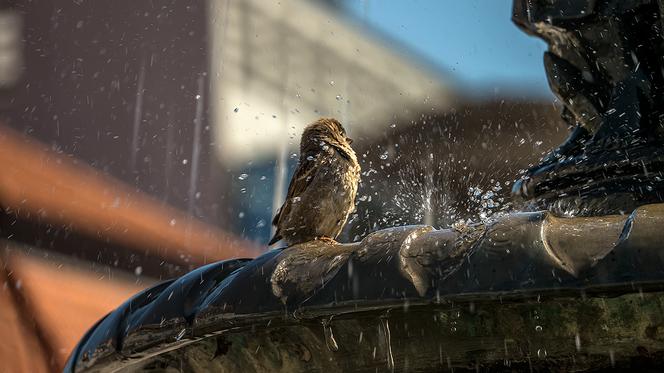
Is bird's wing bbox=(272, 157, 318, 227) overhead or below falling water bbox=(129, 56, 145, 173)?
below

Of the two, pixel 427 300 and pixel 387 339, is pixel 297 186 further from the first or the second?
pixel 427 300

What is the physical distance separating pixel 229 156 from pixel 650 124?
5.79 m

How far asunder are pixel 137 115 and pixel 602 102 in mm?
4849

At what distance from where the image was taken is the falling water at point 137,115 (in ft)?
20.9

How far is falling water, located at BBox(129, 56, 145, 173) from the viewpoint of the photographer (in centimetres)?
636

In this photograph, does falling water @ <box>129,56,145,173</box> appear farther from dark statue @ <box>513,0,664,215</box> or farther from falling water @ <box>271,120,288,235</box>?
dark statue @ <box>513,0,664,215</box>

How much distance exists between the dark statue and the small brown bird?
612 millimetres

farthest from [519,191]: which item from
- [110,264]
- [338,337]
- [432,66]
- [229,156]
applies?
[432,66]

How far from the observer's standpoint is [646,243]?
46.1 inches

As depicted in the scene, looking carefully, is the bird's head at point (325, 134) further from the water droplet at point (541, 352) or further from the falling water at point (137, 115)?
the falling water at point (137, 115)

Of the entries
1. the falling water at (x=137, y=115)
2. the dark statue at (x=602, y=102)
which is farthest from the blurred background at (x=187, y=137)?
the dark statue at (x=602, y=102)

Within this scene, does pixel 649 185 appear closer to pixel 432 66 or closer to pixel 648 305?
pixel 648 305

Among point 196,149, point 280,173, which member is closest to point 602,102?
point 196,149

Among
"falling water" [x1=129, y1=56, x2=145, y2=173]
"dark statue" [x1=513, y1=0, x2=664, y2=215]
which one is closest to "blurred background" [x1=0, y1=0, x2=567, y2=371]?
"falling water" [x1=129, y1=56, x2=145, y2=173]
